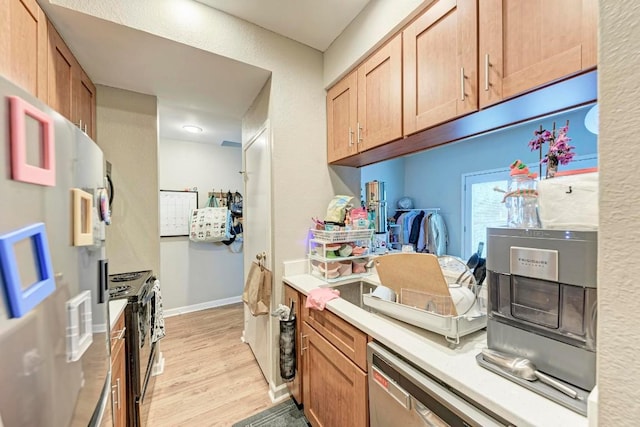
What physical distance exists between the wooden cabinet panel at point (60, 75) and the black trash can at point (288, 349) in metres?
1.73

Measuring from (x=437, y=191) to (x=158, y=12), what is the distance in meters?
4.16

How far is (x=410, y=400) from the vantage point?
0.78 metres

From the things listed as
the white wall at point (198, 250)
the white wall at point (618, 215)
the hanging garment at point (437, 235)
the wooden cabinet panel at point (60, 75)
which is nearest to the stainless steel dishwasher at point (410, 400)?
the white wall at point (618, 215)

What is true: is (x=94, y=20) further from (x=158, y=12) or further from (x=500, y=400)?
(x=500, y=400)

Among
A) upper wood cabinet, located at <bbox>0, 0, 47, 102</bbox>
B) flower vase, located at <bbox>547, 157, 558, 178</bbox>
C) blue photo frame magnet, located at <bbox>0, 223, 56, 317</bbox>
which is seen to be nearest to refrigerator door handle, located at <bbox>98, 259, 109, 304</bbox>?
blue photo frame magnet, located at <bbox>0, 223, 56, 317</bbox>

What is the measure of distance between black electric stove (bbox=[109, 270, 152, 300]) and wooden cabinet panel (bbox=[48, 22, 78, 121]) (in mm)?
1016

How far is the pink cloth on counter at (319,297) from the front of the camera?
128 cm

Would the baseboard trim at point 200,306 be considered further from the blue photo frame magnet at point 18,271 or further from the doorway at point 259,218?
the blue photo frame magnet at point 18,271

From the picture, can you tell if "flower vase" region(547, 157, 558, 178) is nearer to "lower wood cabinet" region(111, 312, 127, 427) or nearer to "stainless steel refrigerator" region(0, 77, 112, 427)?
"stainless steel refrigerator" region(0, 77, 112, 427)

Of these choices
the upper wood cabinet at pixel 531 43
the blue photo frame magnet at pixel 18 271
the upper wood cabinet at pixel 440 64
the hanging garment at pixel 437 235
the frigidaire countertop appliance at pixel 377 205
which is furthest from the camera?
the hanging garment at pixel 437 235

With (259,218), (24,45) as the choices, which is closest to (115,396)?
(259,218)

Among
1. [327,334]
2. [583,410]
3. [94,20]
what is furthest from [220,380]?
[94,20]

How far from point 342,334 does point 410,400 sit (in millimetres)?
415

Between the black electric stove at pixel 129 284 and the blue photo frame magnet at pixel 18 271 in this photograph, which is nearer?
the blue photo frame magnet at pixel 18 271
